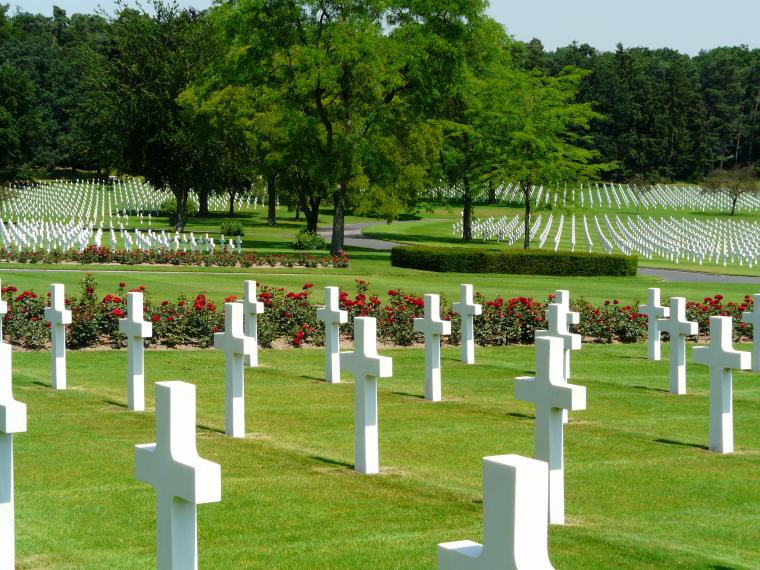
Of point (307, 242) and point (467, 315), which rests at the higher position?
point (307, 242)

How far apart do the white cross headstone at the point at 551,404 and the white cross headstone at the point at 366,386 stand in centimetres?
175

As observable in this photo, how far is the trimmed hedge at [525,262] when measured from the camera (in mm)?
39906

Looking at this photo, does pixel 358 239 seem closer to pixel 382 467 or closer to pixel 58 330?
pixel 58 330

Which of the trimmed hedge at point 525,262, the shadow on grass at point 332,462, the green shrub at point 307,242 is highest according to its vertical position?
the green shrub at point 307,242

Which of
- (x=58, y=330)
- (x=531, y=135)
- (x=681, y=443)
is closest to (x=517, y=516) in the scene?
(x=681, y=443)

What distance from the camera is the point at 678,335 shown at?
13.5 metres

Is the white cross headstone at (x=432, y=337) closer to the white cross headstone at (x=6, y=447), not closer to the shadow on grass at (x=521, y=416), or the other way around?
the shadow on grass at (x=521, y=416)

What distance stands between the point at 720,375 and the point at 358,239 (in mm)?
56775

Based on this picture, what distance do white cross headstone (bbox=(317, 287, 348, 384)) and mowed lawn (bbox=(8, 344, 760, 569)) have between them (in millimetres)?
204

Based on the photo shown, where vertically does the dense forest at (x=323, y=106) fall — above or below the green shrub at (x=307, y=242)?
above

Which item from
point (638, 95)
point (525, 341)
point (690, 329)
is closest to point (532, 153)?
point (525, 341)

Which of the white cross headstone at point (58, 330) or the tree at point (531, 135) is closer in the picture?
the white cross headstone at point (58, 330)

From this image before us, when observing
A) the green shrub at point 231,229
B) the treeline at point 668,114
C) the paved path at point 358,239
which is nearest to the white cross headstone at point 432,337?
the paved path at point 358,239

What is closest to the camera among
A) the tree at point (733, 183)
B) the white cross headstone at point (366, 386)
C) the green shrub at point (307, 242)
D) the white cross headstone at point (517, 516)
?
the white cross headstone at point (517, 516)
